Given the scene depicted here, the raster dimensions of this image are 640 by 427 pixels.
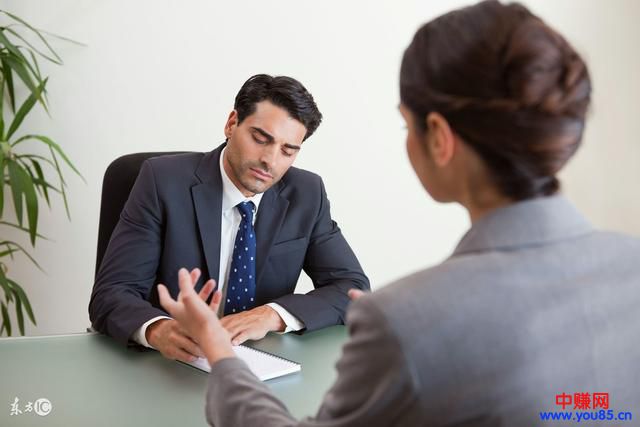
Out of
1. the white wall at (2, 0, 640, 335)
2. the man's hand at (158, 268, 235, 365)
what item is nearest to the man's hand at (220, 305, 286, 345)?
the man's hand at (158, 268, 235, 365)

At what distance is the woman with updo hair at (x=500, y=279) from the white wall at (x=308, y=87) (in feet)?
8.15

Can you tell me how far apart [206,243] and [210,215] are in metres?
0.09

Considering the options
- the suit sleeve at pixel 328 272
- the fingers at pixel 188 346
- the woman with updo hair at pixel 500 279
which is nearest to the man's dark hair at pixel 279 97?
the suit sleeve at pixel 328 272

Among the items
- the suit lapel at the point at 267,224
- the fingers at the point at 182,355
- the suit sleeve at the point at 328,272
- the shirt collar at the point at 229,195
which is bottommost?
the suit sleeve at the point at 328,272

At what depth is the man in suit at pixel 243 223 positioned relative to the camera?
213 centimetres

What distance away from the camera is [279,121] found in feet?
7.34

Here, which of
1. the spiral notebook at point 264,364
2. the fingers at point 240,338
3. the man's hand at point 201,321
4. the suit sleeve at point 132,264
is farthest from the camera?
the suit sleeve at point 132,264

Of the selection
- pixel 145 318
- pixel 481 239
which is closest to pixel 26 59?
pixel 145 318

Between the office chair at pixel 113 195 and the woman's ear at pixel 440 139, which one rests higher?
the woman's ear at pixel 440 139

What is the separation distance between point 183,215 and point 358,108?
1.53m

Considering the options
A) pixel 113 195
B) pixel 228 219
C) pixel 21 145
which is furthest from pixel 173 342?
pixel 21 145

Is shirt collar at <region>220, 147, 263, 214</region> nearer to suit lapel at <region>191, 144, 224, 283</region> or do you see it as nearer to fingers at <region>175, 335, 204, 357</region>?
suit lapel at <region>191, 144, 224, 283</region>

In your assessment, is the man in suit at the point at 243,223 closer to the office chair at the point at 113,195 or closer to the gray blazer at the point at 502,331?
the office chair at the point at 113,195

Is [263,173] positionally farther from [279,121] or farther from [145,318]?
[145,318]
